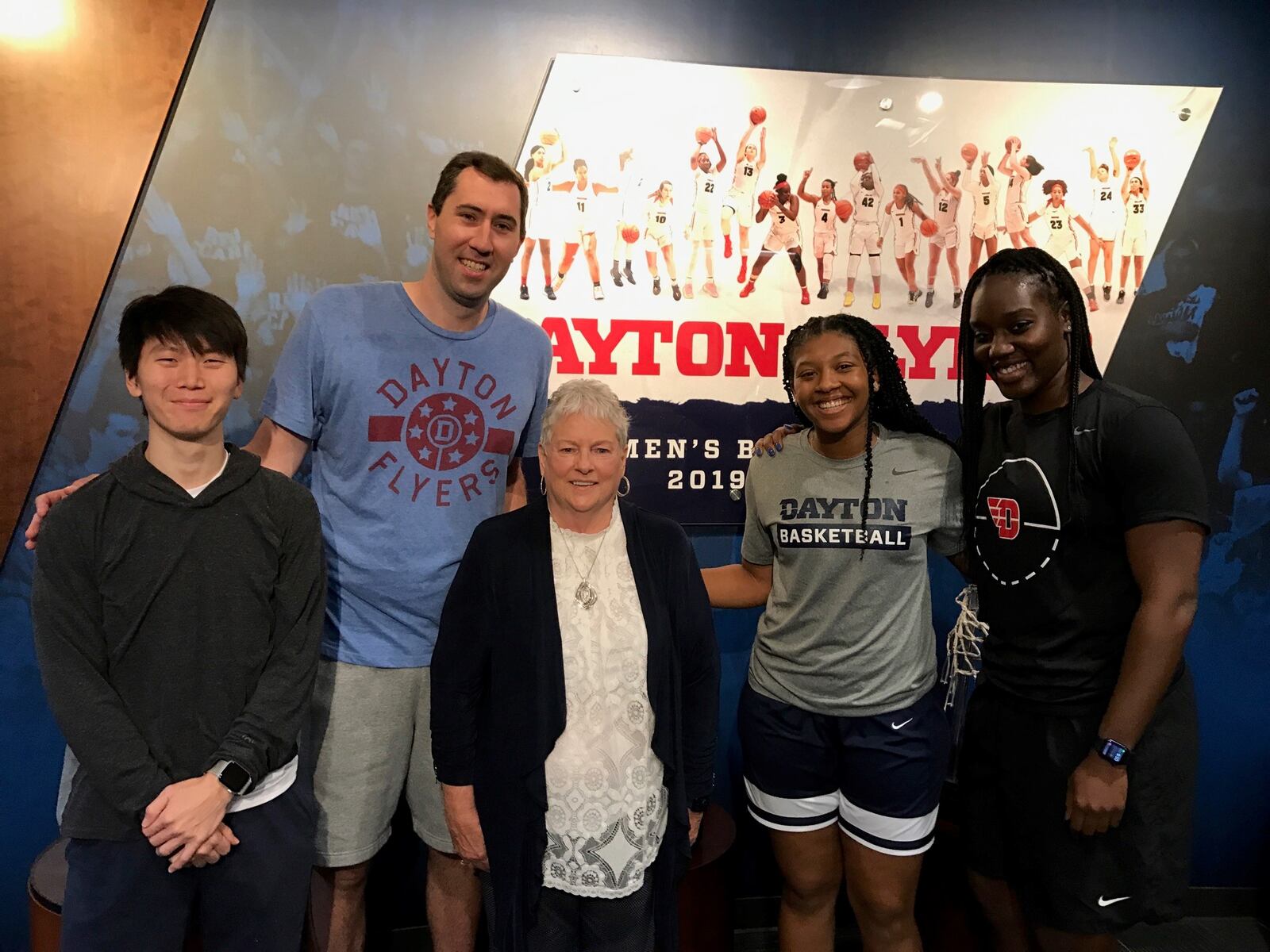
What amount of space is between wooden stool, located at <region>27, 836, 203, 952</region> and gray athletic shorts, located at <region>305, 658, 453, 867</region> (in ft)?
1.16

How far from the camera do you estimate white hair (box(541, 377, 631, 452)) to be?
57.8 inches

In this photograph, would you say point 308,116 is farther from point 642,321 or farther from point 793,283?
point 793,283

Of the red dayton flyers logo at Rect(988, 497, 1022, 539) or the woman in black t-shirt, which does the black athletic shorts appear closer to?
the woman in black t-shirt

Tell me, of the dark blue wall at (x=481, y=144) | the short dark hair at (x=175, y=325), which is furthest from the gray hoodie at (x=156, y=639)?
the dark blue wall at (x=481, y=144)

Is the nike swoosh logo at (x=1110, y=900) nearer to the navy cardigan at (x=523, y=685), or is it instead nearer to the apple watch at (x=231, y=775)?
the navy cardigan at (x=523, y=685)

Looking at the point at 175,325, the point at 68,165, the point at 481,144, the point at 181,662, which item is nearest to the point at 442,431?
the point at 175,325

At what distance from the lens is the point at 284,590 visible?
1.43 m

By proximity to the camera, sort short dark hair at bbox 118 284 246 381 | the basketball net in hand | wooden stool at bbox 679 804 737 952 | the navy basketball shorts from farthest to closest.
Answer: wooden stool at bbox 679 804 737 952 < the basketball net in hand < the navy basketball shorts < short dark hair at bbox 118 284 246 381

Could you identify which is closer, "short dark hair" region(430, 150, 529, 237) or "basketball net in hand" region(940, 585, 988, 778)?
"short dark hair" region(430, 150, 529, 237)

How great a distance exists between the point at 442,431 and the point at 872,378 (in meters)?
0.96

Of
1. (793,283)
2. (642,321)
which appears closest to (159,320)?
(642,321)

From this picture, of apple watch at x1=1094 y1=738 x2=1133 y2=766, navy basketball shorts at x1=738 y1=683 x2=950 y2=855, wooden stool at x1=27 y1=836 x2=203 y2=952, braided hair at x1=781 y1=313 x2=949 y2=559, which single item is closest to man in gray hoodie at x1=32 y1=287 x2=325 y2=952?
wooden stool at x1=27 y1=836 x2=203 y2=952

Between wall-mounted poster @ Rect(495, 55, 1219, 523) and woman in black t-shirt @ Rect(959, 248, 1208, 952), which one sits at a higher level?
wall-mounted poster @ Rect(495, 55, 1219, 523)

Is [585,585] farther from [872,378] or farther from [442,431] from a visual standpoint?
[872,378]
